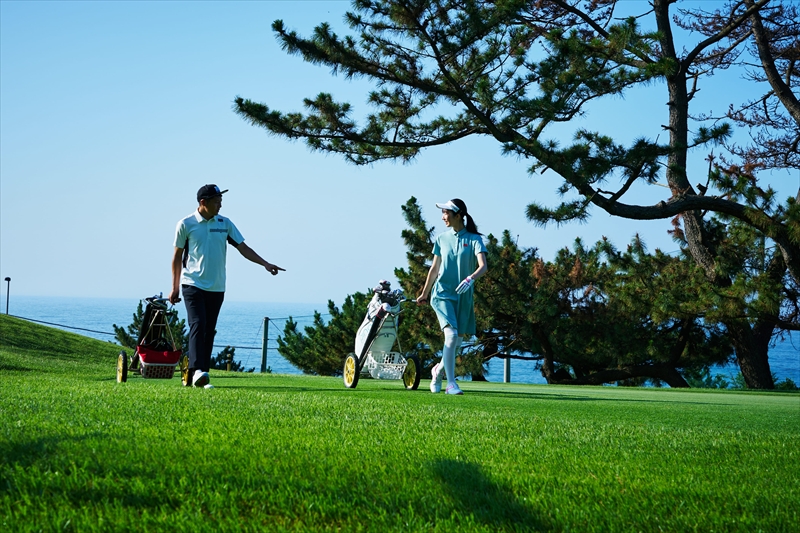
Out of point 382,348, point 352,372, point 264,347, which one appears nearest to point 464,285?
point 382,348

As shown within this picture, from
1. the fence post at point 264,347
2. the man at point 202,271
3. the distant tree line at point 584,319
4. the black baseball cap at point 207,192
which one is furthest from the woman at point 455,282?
the fence post at point 264,347

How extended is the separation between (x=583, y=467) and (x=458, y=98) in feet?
32.8

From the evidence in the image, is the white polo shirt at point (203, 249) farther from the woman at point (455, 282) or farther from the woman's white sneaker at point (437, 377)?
the woman's white sneaker at point (437, 377)

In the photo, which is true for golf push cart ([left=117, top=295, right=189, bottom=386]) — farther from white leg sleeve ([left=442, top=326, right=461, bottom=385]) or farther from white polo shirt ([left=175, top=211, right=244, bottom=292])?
white leg sleeve ([left=442, top=326, right=461, bottom=385])

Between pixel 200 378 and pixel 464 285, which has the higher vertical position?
pixel 464 285

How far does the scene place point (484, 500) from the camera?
2432 millimetres

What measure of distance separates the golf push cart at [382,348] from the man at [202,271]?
1.39 m

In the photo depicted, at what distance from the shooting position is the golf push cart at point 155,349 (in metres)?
8.42

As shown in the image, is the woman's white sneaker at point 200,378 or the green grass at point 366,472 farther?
the woman's white sneaker at point 200,378

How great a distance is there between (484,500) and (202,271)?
16.6 feet

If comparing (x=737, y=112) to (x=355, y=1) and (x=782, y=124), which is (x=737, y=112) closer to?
(x=782, y=124)

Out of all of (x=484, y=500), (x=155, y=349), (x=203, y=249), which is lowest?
(x=484, y=500)

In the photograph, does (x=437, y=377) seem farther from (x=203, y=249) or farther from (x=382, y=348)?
(x=203, y=249)

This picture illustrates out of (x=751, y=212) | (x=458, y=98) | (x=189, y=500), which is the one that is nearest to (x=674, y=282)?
(x=751, y=212)
